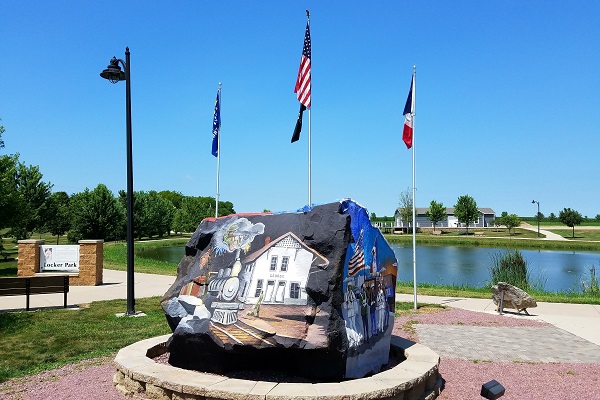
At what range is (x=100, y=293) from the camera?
50.0 ft

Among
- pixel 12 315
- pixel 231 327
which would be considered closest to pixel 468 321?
pixel 231 327

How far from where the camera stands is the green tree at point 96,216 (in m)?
50.8

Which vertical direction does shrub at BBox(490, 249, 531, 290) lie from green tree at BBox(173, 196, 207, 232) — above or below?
below

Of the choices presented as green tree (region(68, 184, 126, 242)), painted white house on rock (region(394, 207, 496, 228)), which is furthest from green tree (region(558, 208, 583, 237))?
green tree (region(68, 184, 126, 242))

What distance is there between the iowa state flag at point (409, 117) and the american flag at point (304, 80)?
3.27m

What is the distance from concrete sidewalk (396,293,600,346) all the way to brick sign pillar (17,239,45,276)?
13.2 m

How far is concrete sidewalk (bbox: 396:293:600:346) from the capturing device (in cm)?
1070

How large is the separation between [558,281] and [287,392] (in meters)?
22.3

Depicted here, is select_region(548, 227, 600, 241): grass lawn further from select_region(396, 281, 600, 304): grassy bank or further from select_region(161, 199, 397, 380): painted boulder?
select_region(161, 199, 397, 380): painted boulder

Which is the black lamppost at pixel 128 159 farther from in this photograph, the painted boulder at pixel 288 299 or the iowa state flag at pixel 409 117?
the iowa state flag at pixel 409 117

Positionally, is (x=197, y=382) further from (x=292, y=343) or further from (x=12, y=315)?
(x=12, y=315)

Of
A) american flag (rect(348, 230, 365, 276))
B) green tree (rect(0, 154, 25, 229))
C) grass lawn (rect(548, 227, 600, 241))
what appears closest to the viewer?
american flag (rect(348, 230, 365, 276))

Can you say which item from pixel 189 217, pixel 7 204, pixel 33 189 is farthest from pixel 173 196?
pixel 7 204

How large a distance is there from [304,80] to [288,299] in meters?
7.77
